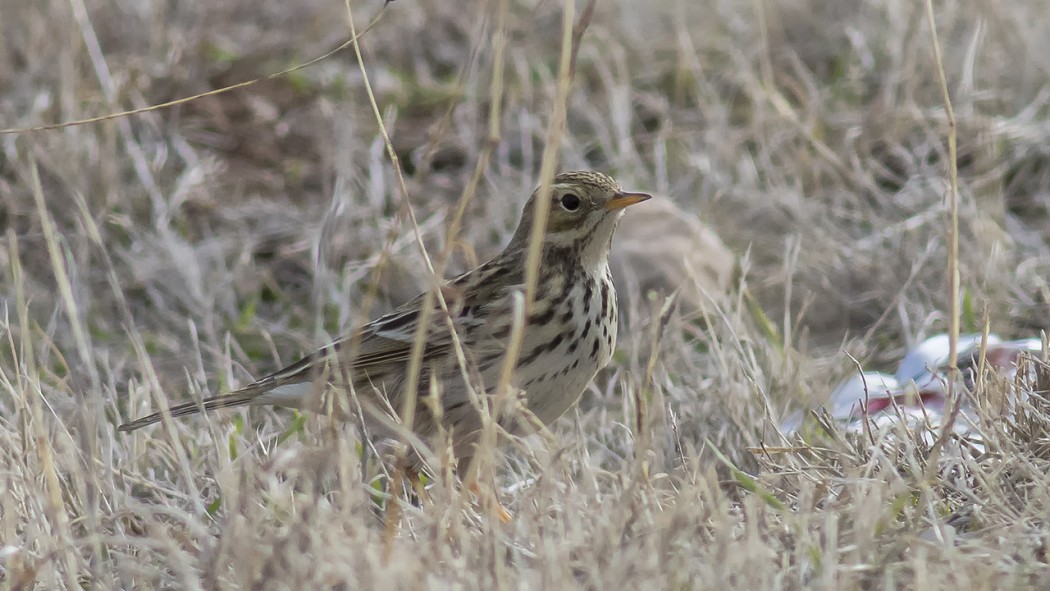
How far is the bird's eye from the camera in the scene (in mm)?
4484

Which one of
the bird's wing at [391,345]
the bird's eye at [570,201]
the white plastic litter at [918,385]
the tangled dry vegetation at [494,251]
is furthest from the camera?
the bird's eye at [570,201]

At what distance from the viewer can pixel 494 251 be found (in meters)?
6.40

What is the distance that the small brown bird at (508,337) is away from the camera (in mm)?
4145

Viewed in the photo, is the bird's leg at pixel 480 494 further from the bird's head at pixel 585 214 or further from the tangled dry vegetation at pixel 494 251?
the bird's head at pixel 585 214

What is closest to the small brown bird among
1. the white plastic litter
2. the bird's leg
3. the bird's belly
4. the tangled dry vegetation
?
the bird's belly

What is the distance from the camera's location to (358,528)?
2902 mm

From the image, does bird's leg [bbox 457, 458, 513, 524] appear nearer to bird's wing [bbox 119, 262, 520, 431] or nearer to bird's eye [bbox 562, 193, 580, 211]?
bird's wing [bbox 119, 262, 520, 431]

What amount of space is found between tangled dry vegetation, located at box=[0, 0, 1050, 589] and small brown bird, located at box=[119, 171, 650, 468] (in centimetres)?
19

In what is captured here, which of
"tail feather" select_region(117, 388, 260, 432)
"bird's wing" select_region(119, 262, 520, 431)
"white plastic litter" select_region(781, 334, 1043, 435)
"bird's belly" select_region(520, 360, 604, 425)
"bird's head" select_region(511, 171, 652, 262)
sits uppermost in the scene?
"bird's head" select_region(511, 171, 652, 262)

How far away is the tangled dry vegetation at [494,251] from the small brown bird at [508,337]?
0.19 meters

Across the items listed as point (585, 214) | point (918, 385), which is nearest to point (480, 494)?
point (585, 214)

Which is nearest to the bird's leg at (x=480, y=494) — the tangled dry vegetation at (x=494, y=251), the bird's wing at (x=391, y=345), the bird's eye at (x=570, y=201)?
the tangled dry vegetation at (x=494, y=251)

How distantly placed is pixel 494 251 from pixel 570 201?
194 centimetres

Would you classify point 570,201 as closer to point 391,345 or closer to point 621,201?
point 621,201
